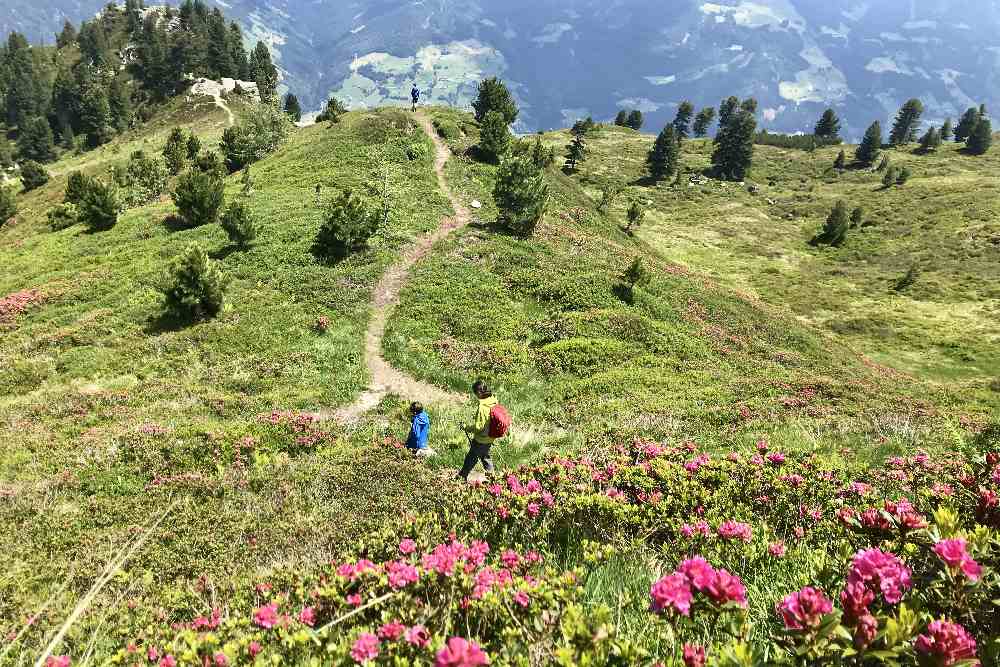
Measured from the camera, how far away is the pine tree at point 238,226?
27.3 meters

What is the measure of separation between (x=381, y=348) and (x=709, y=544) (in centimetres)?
1648

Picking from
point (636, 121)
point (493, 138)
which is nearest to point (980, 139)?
point (636, 121)

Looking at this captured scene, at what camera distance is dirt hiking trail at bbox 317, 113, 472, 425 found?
16250 mm

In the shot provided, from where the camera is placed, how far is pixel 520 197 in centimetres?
3275

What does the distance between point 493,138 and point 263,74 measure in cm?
8292

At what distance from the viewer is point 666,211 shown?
8731 cm

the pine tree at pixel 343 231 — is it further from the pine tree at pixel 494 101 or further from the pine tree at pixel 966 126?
the pine tree at pixel 966 126

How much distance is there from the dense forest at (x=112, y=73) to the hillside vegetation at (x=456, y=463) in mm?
70388

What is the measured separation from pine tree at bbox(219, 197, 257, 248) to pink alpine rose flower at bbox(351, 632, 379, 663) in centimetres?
2888

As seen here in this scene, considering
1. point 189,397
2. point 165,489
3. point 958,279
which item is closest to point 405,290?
point 189,397

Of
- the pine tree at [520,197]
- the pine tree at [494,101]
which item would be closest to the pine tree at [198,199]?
the pine tree at [520,197]

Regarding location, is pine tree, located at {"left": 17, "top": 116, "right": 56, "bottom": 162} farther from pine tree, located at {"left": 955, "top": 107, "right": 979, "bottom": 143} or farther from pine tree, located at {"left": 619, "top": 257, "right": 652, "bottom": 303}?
pine tree, located at {"left": 955, "top": 107, "right": 979, "bottom": 143}

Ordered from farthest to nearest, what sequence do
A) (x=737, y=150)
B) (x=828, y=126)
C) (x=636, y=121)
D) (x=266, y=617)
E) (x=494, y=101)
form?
(x=636, y=121) < (x=828, y=126) < (x=737, y=150) < (x=494, y=101) < (x=266, y=617)

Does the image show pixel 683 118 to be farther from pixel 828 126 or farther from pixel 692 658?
pixel 692 658
